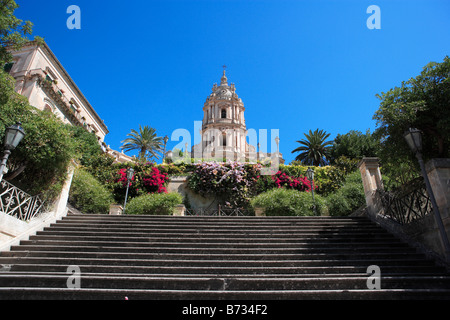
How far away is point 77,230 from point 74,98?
89.4 ft

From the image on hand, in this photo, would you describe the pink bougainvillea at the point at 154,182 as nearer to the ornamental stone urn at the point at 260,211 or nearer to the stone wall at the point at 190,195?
the stone wall at the point at 190,195

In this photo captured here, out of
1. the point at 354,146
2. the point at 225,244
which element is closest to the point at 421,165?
the point at 225,244

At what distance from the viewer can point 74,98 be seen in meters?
30.2

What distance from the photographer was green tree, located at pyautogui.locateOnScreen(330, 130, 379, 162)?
28.1 meters

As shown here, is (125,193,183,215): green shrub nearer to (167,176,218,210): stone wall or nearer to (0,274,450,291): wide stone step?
(167,176,218,210): stone wall

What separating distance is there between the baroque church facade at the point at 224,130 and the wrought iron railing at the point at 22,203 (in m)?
34.5

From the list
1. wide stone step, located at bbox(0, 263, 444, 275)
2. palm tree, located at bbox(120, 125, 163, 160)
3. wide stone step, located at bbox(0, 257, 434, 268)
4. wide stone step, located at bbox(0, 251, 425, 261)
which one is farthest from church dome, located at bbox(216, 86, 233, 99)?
wide stone step, located at bbox(0, 263, 444, 275)

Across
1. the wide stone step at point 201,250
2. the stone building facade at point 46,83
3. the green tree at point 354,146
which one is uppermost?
the stone building facade at point 46,83

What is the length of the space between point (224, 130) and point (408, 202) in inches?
1572

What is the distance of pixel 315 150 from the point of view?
3234 cm

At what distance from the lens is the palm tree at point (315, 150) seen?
1268 inches

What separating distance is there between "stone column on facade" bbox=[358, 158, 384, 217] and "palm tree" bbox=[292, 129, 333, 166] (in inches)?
889

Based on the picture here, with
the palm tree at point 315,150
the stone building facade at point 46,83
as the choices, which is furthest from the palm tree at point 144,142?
the palm tree at point 315,150
